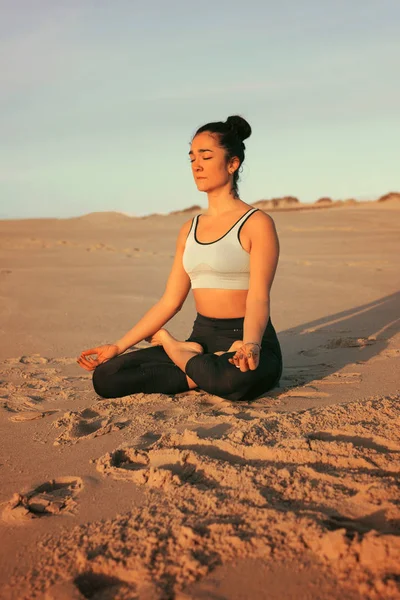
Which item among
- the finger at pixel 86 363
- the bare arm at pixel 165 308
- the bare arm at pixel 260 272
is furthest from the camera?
the bare arm at pixel 165 308

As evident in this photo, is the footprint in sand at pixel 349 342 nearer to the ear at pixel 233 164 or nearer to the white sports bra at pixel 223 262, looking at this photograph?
the white sports bra at pixel 223 262

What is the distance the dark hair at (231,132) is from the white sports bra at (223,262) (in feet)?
1.18

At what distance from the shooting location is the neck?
361 cm

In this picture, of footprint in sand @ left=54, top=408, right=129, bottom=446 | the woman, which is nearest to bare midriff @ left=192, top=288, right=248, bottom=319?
the woman

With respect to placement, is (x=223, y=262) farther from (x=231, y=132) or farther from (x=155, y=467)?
(x=155, y=467)

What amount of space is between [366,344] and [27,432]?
280 centimetres

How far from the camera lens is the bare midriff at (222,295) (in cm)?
353

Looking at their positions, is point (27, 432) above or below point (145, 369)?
below

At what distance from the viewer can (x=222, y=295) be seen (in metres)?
3.54

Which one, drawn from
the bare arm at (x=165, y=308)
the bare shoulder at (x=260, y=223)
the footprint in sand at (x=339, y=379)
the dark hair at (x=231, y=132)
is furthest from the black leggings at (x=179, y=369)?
the dark hair at (x=231, y=132)

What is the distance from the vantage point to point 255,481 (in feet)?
7.13

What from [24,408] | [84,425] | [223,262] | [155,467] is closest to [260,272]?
[223,262]

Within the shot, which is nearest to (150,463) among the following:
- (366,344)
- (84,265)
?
(366,344)

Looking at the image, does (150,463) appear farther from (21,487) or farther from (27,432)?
(27,432)
